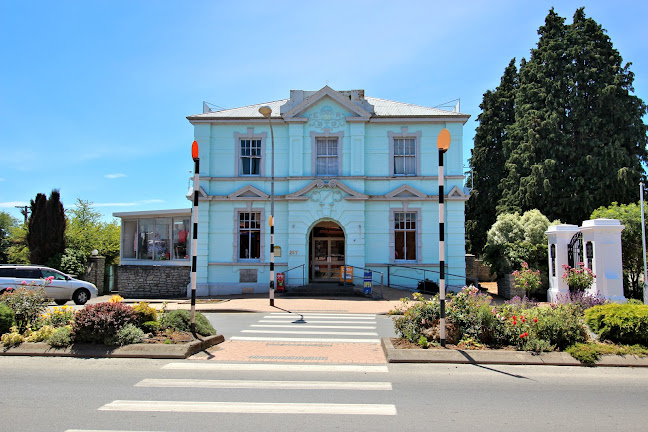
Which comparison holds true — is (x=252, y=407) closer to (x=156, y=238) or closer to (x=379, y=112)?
(x=379, y=112)

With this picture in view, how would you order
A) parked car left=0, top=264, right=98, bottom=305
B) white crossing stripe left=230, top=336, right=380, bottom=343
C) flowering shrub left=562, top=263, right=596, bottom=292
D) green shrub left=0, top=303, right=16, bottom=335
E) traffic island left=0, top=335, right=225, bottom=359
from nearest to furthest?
traffic island left=0, top=335, right=225, bottom=359 → green shrub left=0, top=303, right=16, bottom=335 → white crossing stripe left=230, top=336, right=380, bottom=343 → flowering shrub left=562, top=263, right=596, bottom=292 → parked car left=0, top=264, right=98, bottom=305

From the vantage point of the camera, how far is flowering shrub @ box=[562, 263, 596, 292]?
16531mm

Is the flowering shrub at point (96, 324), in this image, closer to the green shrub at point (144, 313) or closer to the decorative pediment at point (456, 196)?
the green shrub at point (144, 313)

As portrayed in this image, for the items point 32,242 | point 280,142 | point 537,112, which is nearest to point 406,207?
point 280,142

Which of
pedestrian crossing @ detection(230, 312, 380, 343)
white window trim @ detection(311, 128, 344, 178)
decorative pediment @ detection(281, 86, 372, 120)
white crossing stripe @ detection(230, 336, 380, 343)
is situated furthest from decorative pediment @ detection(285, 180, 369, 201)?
white crossing stripe @ detection(230, 336, 380, 343)

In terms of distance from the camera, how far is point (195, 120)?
2452 centimetres

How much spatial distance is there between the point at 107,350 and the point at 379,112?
19156mm

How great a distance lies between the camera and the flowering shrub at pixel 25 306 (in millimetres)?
10240

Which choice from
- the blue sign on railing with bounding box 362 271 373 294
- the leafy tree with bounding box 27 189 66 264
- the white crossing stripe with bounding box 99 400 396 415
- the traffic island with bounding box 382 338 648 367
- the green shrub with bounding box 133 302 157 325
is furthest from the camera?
the leafy tree with bounding box 27 189 66 264

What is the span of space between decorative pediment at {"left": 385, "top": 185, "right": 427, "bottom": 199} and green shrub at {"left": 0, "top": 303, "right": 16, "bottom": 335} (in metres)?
17.1

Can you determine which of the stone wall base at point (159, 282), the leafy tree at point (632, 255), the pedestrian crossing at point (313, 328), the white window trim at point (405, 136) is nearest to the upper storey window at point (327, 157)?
the white window trim at point (405, 136)

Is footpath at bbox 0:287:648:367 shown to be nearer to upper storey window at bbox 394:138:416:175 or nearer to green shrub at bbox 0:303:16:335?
green shrub at bbox 0:303:16:335

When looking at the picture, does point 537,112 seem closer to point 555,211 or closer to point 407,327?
point 555,211

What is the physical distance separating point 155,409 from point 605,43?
32.7m
